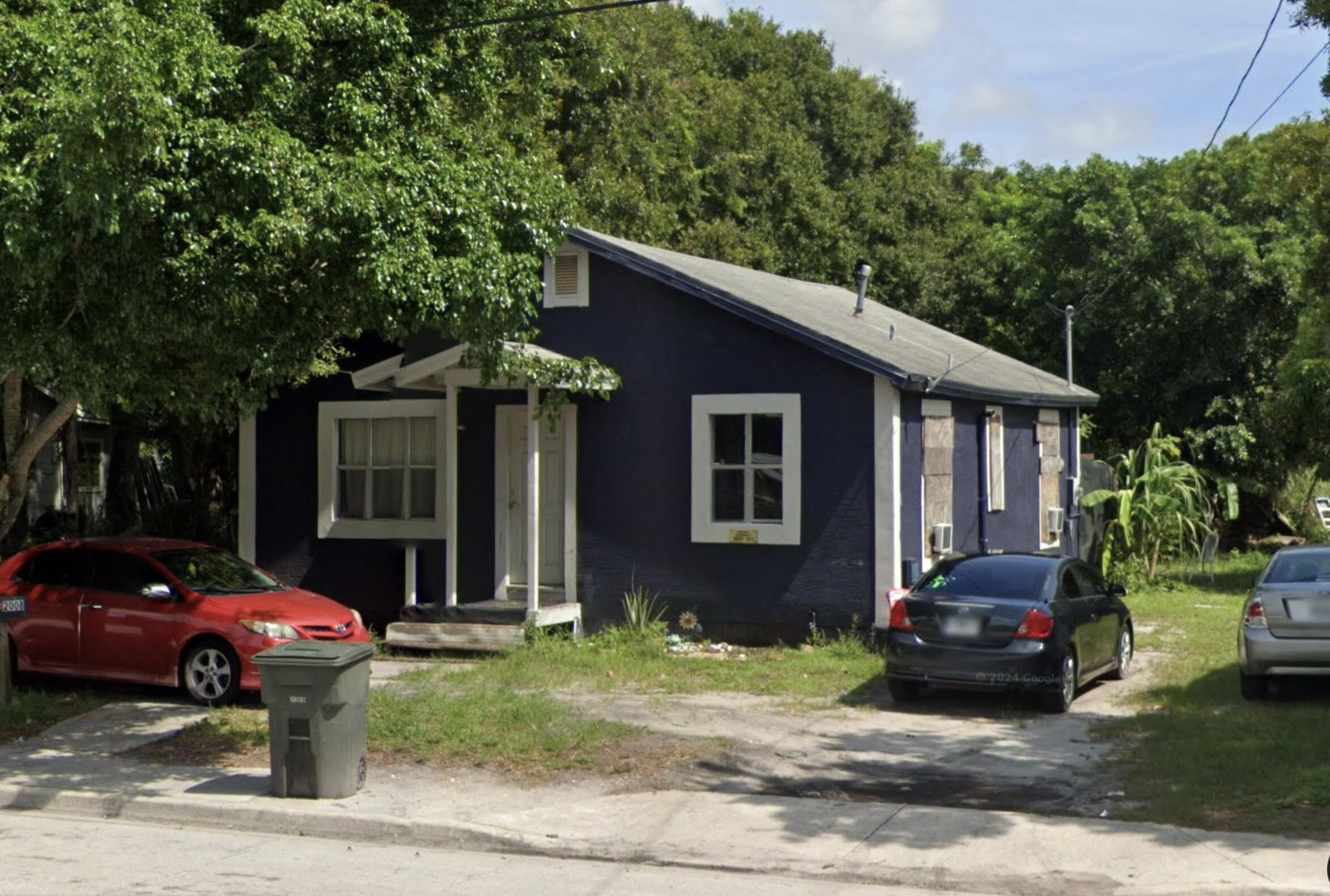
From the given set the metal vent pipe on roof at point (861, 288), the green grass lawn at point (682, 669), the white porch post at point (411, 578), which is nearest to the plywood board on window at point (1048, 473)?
the metal vent pipe on roof at point (861, 288)

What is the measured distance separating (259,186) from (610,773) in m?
5.00

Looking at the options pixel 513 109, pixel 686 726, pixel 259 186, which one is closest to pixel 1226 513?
pixel 513 109

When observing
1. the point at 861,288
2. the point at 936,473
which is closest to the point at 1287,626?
the point at 936,473

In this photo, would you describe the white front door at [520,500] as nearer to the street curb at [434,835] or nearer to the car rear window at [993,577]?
the car rear window at [993,577]

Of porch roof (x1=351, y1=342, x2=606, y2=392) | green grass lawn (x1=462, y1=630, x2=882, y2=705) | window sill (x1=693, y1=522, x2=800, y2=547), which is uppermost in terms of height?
porch roof (x1=351, y1=342, x2=606, y2=392)

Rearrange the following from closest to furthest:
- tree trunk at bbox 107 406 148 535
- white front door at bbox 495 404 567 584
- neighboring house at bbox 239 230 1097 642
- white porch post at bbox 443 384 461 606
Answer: neighboring house at bbox 239 230 1097 642 → white porch post at bbox 443 384 461 606 → white front door at bbox 495 404 567 584 → tree trunk at bbox 107 406 148 535

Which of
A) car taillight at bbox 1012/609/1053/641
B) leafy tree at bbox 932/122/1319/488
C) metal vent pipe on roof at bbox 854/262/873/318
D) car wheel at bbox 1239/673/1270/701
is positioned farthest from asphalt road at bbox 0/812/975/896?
leafy tree at bbox 932/122/1319/488

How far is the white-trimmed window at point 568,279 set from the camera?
17.3m

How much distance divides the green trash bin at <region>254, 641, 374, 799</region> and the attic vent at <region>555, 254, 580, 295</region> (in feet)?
27.3

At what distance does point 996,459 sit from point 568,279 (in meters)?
6.36

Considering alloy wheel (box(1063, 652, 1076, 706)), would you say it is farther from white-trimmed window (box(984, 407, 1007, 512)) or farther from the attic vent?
the attic vent

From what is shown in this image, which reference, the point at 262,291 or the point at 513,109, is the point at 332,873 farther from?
the point at 513,109

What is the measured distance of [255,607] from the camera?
43.5 feet

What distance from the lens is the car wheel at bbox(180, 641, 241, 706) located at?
13.0 metres
